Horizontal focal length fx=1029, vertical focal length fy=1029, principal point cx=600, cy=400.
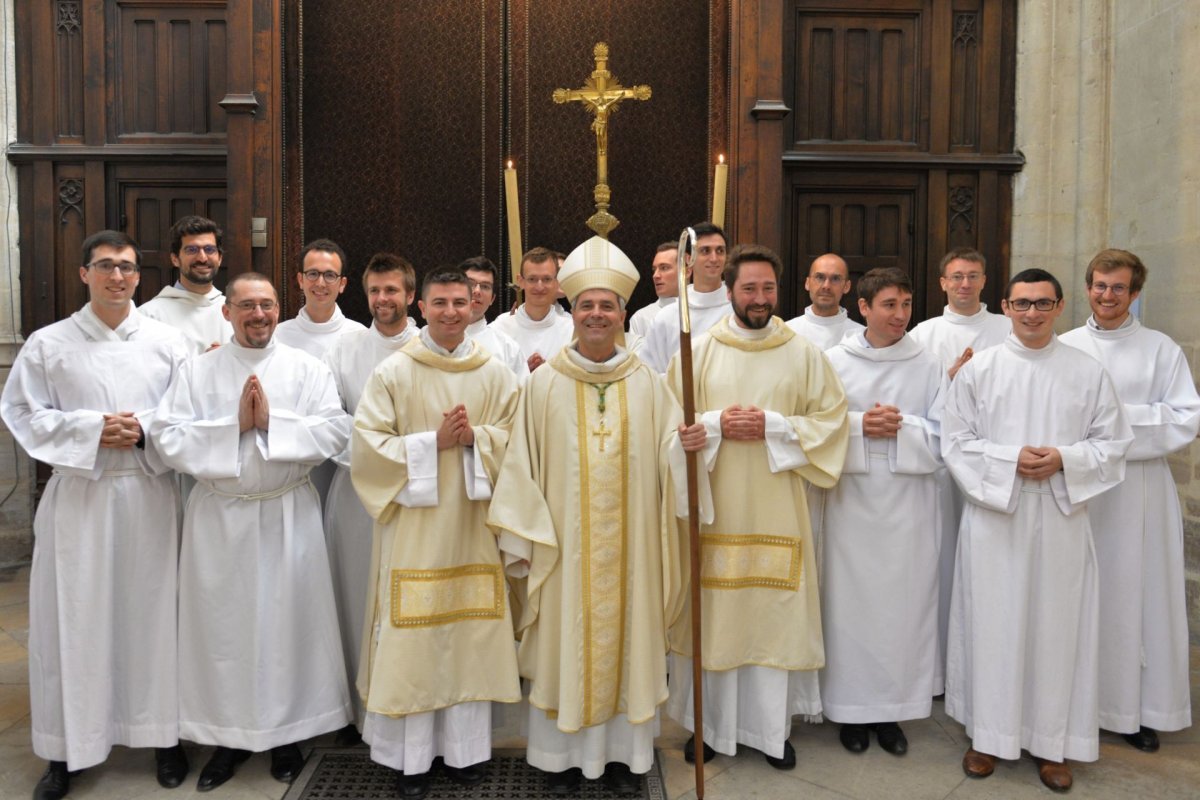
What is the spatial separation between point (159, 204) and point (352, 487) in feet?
12.4

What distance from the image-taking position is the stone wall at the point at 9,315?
6.98 metres

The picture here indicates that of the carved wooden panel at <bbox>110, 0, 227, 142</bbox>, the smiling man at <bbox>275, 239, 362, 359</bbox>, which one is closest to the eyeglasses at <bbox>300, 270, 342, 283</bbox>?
the smiling man at <bbox>275, 239, 362, 359</bbox>

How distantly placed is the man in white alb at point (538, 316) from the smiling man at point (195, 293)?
4.62 feet

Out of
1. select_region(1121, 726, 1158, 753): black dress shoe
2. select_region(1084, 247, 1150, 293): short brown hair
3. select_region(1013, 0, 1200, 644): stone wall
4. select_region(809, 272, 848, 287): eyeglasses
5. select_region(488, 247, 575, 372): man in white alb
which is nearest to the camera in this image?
select_region(1121, 726, 1158, 753): black dress shoe

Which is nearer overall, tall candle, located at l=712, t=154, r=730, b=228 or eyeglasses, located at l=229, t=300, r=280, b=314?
eyeglasses, located at l=229, t=300, r=280, b=314

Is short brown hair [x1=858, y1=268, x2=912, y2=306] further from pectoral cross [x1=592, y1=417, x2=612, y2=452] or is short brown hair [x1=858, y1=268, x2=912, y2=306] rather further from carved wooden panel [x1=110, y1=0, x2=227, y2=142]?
carved wooden panel [x1=110, y1=0, x2=227, y2=142]

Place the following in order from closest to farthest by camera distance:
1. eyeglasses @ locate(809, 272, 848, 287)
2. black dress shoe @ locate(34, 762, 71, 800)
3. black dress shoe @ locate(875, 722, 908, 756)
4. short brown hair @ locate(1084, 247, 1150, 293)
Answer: black dress shoe @ locate(34, 762, 71, 800) → black dress shoe @ locate(875, 722, 908, 756) → short brown hair @ locate(1084, 247, 1150, 293) → eyeglasses @ locate(809, 272, 848, 287)

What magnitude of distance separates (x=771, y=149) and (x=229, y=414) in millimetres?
3759

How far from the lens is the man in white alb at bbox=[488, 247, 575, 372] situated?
5387mm

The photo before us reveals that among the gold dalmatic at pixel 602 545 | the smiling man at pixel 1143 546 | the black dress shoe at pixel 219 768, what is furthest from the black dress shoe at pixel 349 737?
the smiling man at pixel 1143 546

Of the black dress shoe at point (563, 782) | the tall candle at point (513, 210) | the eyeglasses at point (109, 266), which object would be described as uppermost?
the tall candle at point (513, 210)

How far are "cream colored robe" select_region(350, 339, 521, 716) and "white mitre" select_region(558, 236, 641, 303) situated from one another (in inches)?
19.0

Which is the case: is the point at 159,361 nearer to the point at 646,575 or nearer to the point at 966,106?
the point at 646,575

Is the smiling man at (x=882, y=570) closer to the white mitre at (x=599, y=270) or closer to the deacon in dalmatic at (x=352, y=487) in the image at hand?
the white mitre at (x=599, y=270)
